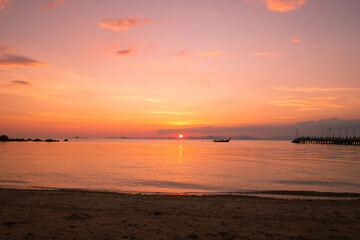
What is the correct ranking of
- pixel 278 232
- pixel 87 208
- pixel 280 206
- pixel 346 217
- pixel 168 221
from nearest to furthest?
pixel 278 232 < pixel 168 221 < pixel 346 217 < pixel 87 208 < pixel 280 206

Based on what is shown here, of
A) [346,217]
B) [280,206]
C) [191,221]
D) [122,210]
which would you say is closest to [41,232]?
[122,210]

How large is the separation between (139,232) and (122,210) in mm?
3633

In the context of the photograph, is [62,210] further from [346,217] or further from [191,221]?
[346,217]

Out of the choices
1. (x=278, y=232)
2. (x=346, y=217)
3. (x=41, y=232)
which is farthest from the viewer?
(x=346, y=217)

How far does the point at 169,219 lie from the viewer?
11.3 metres

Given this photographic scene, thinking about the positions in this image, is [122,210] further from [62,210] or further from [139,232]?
[139,232]

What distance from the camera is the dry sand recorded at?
367 inches

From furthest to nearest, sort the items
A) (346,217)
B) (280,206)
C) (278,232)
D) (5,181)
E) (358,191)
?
(5,181), (358,191), (280,206), (346,217), (278,232)

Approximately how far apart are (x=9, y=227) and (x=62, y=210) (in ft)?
9.79

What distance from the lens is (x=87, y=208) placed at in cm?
1308

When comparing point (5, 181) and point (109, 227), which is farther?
point (5, 181)

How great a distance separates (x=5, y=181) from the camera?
2519 cm

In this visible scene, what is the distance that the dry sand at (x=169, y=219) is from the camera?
933 centimetres

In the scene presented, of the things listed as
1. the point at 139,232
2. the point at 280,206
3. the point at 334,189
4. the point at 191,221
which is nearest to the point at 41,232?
the point at 139,232
